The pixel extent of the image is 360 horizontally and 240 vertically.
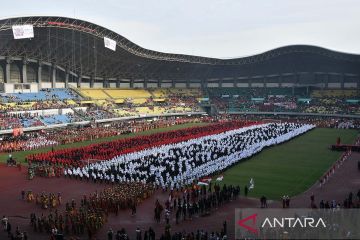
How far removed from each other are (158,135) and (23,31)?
20575mm

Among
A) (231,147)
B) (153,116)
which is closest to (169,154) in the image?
(231,147)

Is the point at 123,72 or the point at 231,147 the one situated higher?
the point at 123,72

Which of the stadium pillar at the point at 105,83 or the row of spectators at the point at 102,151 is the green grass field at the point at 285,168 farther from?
the stadium pillar at the point at 105,83

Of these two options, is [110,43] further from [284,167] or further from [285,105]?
[284,167]

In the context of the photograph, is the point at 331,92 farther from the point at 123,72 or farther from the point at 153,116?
the point at 123,72

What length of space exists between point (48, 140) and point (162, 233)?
96.5 ft

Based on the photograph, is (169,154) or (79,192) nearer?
(79,192)

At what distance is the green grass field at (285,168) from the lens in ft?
77.4

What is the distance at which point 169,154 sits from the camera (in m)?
32.2

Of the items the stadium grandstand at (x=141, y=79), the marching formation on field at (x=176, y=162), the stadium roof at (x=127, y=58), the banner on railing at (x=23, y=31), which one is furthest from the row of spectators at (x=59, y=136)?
the marching formation on field at (x=176, y=162)

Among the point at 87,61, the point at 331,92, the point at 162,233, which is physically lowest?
the point at 162,233

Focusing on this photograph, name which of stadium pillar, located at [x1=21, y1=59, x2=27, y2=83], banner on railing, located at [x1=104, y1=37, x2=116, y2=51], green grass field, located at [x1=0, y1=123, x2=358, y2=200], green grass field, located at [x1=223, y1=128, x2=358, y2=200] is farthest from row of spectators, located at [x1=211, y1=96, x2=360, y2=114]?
stadium pillar, located at [x1=21, y1=59, x2=27, y2=83]

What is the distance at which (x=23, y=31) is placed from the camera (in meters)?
A: 48.5

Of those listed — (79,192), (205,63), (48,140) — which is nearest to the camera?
(79,192)
